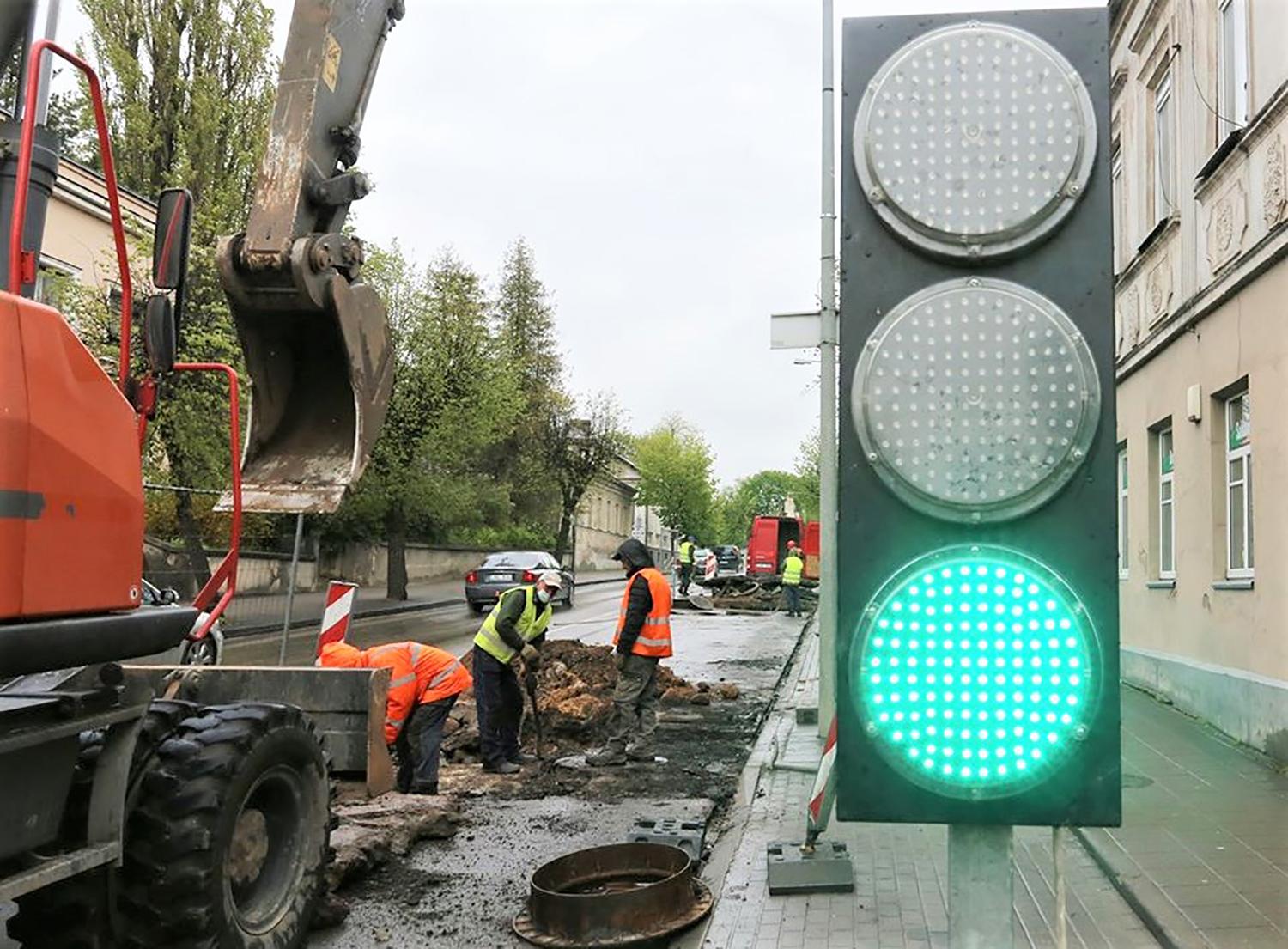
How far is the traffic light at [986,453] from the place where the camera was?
1.59 meters

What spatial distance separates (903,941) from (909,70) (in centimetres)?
381

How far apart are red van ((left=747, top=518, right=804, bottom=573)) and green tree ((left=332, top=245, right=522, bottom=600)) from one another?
9483 mm

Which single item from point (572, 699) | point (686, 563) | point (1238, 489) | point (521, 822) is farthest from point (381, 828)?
point (686, 563)

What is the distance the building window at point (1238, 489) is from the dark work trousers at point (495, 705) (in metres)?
6.15

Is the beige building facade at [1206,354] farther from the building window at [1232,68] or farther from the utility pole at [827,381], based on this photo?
the utility pole at [827,381]

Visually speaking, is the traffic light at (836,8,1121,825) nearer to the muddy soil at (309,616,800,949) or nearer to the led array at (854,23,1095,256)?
the led array at (854,23,1095,256)

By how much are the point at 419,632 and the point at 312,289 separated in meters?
16.7

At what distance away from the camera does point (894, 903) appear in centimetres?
495

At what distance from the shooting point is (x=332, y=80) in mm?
5035

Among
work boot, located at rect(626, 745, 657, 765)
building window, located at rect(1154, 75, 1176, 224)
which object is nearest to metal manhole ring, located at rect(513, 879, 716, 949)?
work boot, located at rect(626, 745, 657, 765)

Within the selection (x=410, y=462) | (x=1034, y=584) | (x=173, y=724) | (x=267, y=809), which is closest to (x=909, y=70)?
(x=1034, y=584)

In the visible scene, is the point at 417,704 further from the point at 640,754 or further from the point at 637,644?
the point at 637,644

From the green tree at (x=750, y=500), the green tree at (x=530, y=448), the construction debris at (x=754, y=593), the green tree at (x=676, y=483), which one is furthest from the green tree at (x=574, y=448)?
the green tree at (x=750, y=500)

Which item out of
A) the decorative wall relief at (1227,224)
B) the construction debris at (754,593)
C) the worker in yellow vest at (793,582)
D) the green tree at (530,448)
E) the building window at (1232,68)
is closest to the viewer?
the decorative wall relief at (1227,224)
